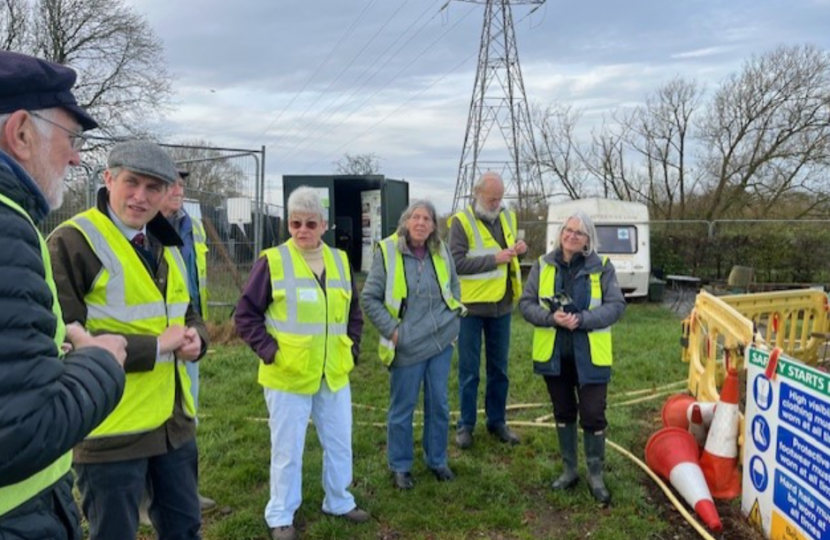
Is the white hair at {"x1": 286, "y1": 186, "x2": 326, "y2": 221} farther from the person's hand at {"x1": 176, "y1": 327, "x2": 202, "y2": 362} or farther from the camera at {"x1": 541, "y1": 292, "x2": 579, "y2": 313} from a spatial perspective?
the camera at {"x1": 541, "y1": 292, "x2": 579, "y2": 313}

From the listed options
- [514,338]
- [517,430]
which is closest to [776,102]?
[514,338]

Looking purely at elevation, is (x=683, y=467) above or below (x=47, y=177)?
below

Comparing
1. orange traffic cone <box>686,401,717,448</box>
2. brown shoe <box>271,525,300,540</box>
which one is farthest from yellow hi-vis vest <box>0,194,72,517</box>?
orange traffic cone <box>686,401,717,448</box>

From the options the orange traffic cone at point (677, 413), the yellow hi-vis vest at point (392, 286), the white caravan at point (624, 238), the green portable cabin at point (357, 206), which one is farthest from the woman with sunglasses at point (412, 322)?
the green portable cabin at point (357, 206)

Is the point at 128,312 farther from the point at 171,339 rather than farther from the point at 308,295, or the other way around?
the point at 308,295

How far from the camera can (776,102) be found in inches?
854

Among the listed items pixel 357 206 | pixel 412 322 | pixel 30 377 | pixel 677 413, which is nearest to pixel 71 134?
pixel 30 377

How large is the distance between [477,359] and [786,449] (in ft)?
7.53

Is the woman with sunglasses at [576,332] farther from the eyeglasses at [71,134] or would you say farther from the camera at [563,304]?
the eyeglasses at [71,134]

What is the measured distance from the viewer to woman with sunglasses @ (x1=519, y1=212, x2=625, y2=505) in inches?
160

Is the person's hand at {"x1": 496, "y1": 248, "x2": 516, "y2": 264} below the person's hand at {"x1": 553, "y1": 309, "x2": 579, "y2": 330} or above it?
above

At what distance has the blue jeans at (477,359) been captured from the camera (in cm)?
503

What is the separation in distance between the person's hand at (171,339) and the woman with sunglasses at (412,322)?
1801 mm

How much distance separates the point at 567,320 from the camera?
13.1 ft
